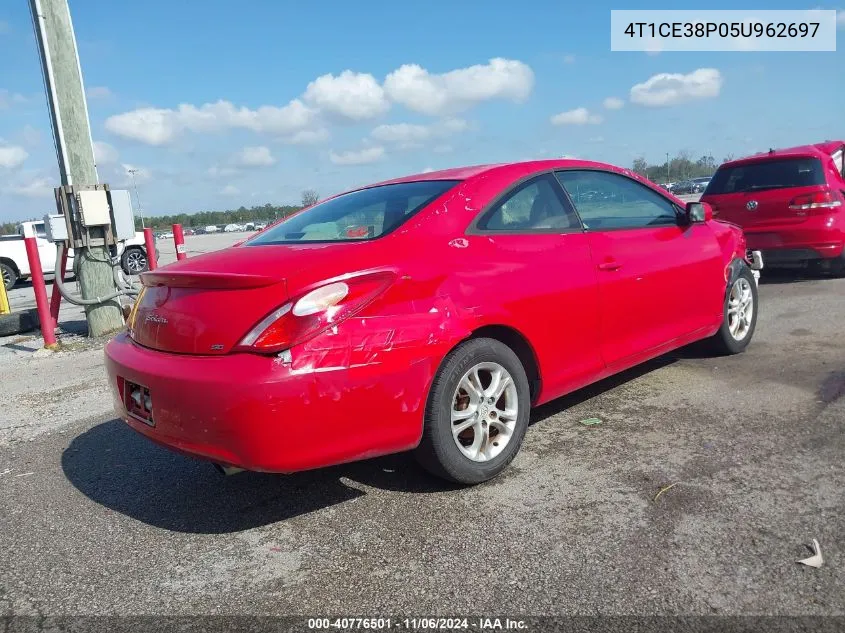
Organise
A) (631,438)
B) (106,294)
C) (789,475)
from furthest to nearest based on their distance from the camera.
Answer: (106,294) < (631,438) < (789,475)

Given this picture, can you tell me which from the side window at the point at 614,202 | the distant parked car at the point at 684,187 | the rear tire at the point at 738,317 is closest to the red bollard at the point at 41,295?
the side window at the point at 614,202

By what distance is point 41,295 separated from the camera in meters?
7.41

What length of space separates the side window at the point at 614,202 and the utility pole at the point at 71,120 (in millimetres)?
5989

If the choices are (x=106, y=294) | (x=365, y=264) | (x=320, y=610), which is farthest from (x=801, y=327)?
(x=106, y=294)

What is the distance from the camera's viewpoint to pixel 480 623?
2.19m

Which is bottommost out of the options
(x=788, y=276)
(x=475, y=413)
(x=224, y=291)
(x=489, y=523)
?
(x=788, y=276)

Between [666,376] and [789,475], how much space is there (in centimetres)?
175

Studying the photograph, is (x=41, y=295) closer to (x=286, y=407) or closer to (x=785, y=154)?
(x=286, y=407)

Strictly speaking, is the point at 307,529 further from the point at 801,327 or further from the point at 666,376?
the point at 801,327

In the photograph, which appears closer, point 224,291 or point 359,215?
point 224,291

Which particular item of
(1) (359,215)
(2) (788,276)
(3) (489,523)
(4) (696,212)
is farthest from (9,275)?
(3) (489,523)

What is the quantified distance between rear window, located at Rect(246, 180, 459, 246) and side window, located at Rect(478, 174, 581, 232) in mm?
293

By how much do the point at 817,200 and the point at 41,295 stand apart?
8.80 metres

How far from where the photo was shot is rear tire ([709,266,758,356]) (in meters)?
5.09
